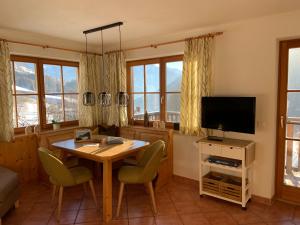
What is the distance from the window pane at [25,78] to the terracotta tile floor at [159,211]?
1575mm

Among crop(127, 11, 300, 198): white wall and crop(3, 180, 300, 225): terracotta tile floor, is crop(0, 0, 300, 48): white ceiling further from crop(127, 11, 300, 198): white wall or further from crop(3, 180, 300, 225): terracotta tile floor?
crop(3, 180, 300, 225): terracotta tile floor

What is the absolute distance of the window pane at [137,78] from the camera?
13.7 feet

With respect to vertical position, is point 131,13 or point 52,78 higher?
point 131,13

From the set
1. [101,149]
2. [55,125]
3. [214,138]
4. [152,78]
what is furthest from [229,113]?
[55,125]

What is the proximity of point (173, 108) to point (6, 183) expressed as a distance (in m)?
2.54

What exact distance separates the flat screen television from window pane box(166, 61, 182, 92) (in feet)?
2.30

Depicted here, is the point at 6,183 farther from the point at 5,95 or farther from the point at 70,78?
the point at 70,78

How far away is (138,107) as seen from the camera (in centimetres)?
430

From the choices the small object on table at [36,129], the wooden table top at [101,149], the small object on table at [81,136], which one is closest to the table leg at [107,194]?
the wooden table top at [101,149]

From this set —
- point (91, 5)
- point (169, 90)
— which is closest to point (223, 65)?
point (169, 90)

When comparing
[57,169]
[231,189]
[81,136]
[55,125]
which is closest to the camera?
[57,169]

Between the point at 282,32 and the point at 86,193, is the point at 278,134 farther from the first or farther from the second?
the point at 86,193

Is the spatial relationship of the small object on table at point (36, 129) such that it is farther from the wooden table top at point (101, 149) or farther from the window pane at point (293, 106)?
the window pane at point (293, 106)

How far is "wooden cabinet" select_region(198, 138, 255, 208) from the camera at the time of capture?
2746 millimetres
